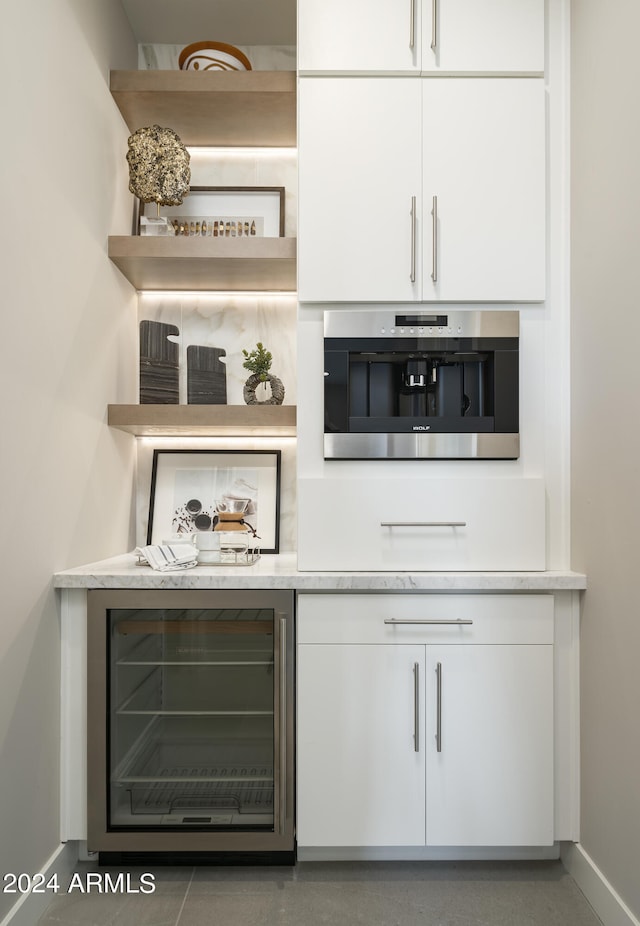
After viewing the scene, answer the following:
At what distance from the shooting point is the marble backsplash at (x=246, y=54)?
256 cm

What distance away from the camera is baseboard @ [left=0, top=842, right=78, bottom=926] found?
1520 millimetres

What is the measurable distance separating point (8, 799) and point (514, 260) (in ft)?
6.59

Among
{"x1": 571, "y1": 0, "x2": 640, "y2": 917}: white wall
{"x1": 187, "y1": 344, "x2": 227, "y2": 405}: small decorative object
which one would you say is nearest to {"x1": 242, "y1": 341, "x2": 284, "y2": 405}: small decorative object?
{"x1": 187, "y1": 344, "x2": 227, "y2": 405}: small decorative object

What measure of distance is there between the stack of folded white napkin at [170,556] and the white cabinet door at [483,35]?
1.65 m

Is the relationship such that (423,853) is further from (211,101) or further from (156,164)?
(211,101)

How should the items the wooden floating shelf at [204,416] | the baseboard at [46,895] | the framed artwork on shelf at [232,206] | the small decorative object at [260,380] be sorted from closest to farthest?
the baseboard at [46,895]
the wooden floating shelf at [204,416]
the small decorative object at [260,380]
the framed artwork on shelf at [232,206]

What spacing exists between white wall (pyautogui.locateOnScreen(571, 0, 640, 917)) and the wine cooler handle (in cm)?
85

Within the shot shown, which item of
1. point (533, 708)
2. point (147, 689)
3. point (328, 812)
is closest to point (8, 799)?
point (147, 689)

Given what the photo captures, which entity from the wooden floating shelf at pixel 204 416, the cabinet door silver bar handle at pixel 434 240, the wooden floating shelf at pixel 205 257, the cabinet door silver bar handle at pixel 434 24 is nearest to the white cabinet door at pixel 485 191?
the cabinet door silver bar handle at pixel 434 240

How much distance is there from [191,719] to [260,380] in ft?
3.74

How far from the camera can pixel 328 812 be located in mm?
1782

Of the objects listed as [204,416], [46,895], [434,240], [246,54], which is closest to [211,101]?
[246,54]

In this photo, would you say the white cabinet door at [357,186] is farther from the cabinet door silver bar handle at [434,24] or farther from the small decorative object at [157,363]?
the small decorative object at [157,363]

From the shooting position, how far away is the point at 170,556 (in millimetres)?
1898
